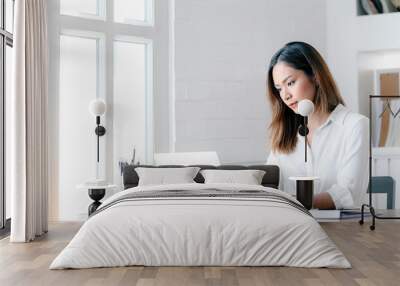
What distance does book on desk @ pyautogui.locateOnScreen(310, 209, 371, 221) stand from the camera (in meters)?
7.05

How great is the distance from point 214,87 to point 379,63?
2.13m

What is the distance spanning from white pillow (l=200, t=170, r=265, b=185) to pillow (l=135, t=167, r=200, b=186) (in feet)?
0.69

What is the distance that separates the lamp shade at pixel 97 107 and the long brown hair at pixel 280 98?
2.05m

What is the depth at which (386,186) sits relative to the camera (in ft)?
24.2

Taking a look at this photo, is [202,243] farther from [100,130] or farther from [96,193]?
[100,130]

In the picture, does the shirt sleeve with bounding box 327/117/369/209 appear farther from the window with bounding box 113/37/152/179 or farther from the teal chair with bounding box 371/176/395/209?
the window with bounding box 113/37/152/179

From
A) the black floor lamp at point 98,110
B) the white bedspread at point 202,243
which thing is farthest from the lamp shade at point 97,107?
the white bedspread at point 202,243

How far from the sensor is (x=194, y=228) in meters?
4.41

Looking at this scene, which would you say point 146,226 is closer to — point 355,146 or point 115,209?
point 115,209

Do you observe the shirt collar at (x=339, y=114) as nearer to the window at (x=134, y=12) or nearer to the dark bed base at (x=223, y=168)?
the dark bed base at (x=223, y=168)

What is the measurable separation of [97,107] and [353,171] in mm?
3145

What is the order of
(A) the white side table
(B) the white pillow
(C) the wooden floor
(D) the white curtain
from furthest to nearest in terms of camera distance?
(A) the white side table → (B) the white pillow → (D) the white curtain → (C) the wooden floor

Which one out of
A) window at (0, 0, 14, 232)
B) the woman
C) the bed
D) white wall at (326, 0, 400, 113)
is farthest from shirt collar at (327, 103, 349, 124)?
window at (0, 0, 14, 232)

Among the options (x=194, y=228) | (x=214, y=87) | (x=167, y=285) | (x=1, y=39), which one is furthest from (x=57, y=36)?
(x=167, y=285)
